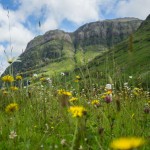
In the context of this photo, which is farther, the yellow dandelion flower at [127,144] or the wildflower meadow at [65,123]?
the wildflower meadow at [65,123]

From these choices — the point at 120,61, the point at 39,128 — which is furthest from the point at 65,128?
the point at 120,61

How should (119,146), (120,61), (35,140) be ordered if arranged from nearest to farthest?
(119,146)
(35,140)
(120,61)

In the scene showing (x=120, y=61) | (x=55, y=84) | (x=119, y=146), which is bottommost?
(x=119, y=146)

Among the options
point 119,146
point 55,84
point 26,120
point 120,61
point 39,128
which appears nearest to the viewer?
point 119,146

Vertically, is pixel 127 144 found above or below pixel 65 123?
above

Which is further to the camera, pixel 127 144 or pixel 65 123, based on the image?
pixel 65 123

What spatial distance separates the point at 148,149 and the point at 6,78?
8.12 feet

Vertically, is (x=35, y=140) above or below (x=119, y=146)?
below

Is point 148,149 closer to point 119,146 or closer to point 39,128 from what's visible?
point 39,128

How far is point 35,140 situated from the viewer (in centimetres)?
489

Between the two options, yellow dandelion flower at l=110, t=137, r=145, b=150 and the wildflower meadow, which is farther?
the wildflower meadow

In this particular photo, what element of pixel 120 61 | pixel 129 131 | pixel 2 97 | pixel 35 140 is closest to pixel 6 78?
pixel 35 140

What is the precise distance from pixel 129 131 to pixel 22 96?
368cm

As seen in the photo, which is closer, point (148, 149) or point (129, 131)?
point (148, 149)
